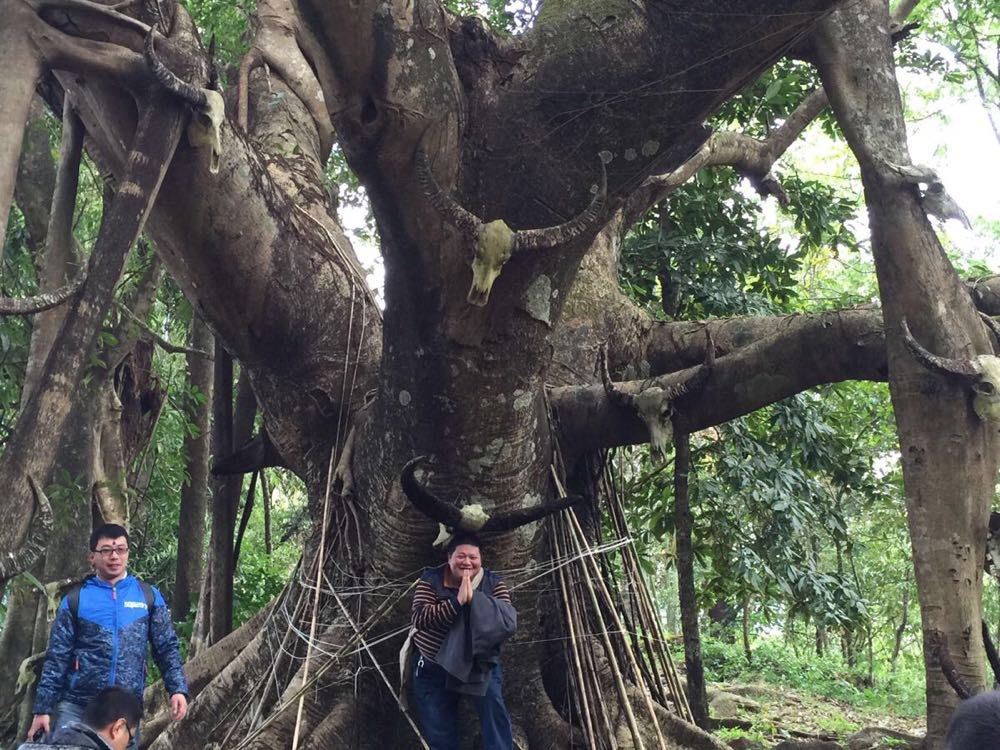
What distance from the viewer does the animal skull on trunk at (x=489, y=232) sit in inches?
134

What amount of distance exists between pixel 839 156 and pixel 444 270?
1326 centimetres

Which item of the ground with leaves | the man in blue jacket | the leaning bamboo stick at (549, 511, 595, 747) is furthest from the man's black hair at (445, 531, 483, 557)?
the ground with leaves

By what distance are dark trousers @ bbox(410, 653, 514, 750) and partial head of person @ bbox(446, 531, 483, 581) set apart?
40cm

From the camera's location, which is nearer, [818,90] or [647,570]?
[647,570]

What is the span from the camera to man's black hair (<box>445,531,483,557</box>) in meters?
3.94

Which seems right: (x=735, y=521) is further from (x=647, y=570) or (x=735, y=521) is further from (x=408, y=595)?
(x=408, y=595)

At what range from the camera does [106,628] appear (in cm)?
406

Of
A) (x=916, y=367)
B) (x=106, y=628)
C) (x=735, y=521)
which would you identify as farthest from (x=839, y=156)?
(x=106, y=628)

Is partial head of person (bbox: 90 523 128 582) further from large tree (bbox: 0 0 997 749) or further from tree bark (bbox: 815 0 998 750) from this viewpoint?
tree bark (bbox: 815 0 998 750)

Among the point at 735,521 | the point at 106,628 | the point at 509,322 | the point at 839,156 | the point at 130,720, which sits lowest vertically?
the point at 130,720

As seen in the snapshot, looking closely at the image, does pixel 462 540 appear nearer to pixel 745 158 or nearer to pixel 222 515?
pixel 222 515

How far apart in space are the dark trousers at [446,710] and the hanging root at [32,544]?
1.52 meters

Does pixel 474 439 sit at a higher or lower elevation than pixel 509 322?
lower

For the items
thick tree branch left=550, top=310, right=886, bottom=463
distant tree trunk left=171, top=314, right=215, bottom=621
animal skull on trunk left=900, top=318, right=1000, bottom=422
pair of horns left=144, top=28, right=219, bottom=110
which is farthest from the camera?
distant tree trunk left=171, top=314, right=215, bottom=621
